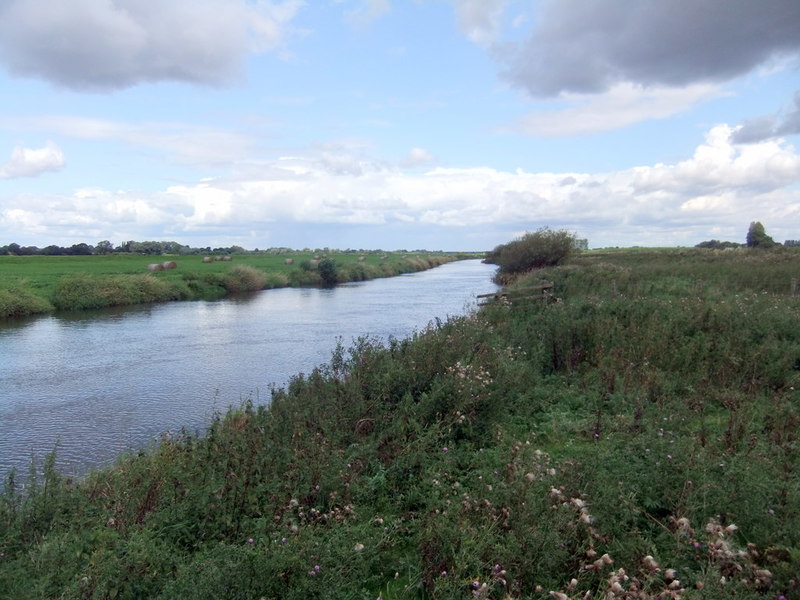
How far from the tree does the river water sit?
31589 millimetres

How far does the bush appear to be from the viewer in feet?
144

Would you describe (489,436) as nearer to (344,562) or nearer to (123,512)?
(344,562)

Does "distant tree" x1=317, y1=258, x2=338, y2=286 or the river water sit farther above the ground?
"distant tree" x1=317, y1=258, x2=338, y2=286

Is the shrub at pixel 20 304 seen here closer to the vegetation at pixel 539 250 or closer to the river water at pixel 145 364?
the river water at pixel 145 364

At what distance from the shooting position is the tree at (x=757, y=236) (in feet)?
159

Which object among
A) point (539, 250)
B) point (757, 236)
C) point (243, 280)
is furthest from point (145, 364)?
point (757, 236)

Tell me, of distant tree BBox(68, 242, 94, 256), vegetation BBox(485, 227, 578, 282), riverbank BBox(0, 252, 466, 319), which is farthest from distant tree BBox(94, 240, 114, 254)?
vegetation BBox(485, 227, 578, 282)

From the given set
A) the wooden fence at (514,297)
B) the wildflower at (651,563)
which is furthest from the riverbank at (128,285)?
the wildflower at (651,563)

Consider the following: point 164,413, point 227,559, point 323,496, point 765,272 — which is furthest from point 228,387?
point 765,272

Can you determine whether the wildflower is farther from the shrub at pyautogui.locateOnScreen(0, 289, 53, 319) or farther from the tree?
the tree

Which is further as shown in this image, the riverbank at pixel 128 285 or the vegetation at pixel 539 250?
the vegetation at pixel 539 250

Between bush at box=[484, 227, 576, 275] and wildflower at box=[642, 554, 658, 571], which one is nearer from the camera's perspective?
wildflower at box=[642, 554, 658, 571]

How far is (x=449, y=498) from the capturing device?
470 cm

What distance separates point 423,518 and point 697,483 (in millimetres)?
2099
